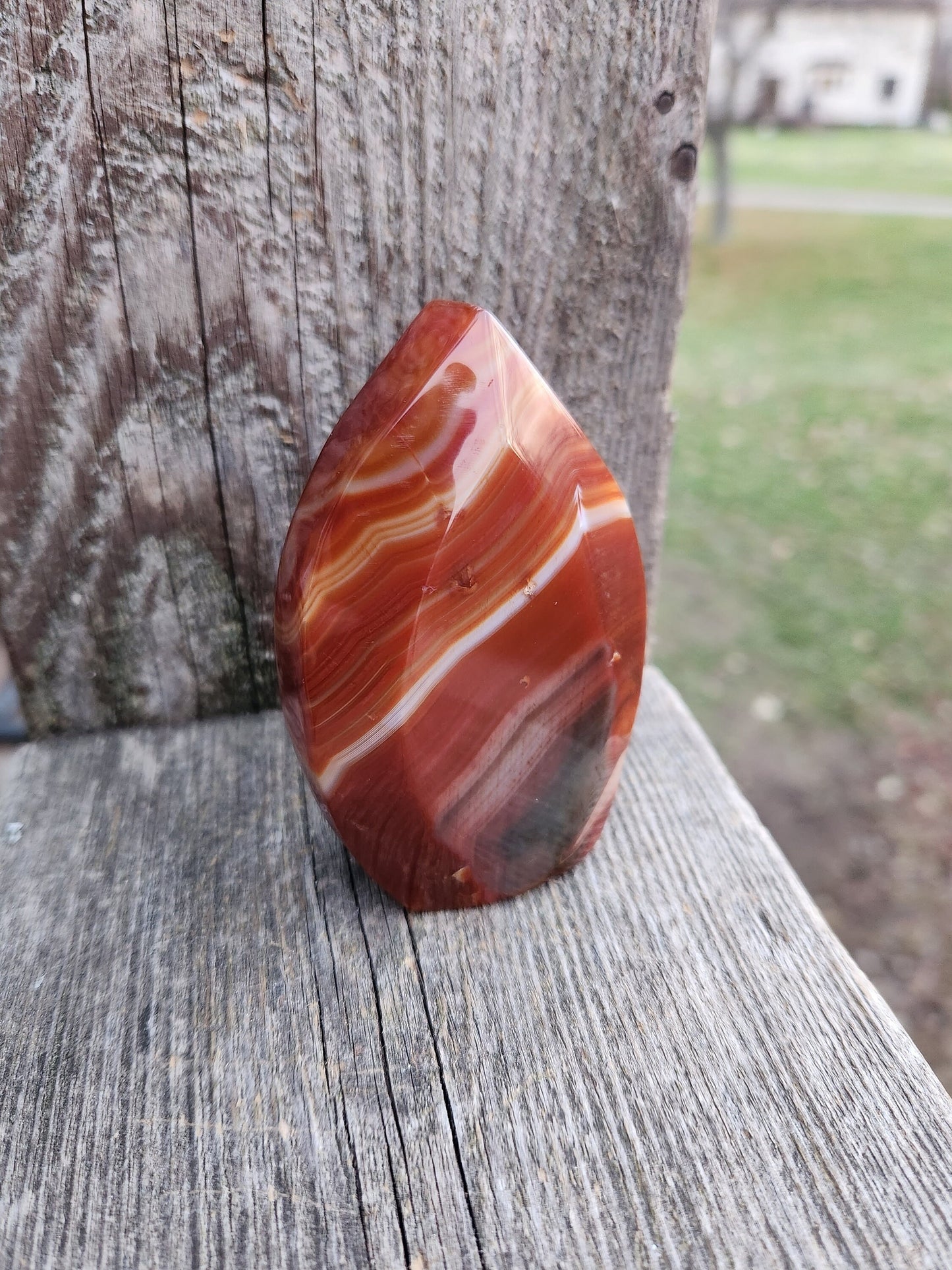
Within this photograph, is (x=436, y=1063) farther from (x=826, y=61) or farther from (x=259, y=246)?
(x=826, y=61)

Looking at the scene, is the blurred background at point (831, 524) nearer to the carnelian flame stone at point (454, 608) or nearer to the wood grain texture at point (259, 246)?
the wood grain texture at point (259, 246)

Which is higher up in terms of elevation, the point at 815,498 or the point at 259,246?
the point at 259,246

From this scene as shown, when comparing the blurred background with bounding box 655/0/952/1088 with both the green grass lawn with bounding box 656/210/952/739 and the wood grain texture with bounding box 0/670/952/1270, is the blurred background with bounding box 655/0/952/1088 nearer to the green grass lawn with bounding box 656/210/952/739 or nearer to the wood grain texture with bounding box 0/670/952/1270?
the green grass lawn with bounding box 656/210/952/739

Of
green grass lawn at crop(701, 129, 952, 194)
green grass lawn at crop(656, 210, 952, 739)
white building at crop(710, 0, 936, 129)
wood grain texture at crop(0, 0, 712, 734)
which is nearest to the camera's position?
wood grain texture at crop(0, 0, 712, 734)

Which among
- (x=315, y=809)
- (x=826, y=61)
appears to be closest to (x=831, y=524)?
(x=315, y=809)

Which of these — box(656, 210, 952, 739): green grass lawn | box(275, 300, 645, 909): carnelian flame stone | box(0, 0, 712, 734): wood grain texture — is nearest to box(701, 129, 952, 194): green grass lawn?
box(656, 210, 952, 739): green grass lawn

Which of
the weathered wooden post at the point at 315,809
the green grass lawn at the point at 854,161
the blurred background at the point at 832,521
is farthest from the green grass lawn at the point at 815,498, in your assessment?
the green grass lawn at the point at 854,161

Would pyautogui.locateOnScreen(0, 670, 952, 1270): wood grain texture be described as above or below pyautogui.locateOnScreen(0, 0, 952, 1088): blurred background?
above
